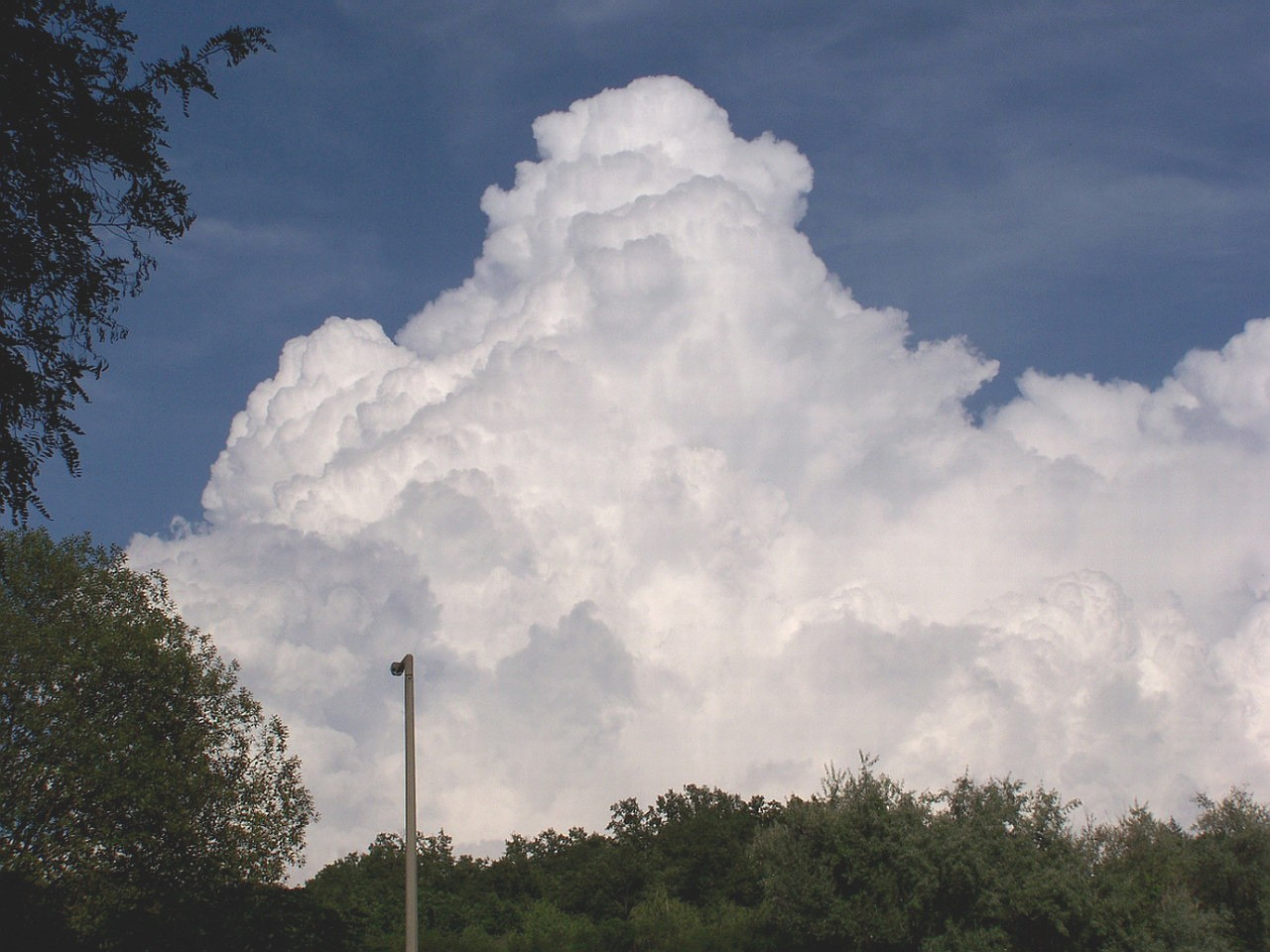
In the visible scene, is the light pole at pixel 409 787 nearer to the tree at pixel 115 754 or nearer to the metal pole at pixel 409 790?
the metal pole at pixel 409 790

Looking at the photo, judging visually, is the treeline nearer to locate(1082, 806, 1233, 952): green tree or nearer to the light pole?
locate(1082, 806, 1233, 952): green tree

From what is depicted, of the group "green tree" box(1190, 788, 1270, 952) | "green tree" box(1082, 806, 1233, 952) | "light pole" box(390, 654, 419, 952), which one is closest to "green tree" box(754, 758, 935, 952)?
"green tree" box(1082, 806, 1233, 952)

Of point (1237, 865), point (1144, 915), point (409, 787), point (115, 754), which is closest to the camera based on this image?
point (409, 787)

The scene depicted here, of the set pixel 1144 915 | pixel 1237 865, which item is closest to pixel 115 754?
pixel 1144 915

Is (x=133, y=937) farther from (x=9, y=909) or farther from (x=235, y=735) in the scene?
(x=235, y=735)

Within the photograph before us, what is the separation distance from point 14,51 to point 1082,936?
137 feet

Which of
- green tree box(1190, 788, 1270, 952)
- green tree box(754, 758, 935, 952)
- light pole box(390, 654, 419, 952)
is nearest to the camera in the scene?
light pole box(390, 654, 419, 952)

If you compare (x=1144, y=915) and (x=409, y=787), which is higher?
(x=409, y=787)

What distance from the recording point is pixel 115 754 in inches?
1344

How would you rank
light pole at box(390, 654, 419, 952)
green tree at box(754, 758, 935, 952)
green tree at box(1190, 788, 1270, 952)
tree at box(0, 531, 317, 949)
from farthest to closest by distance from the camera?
green tree at box(1190, 788, 1270, 952) < green tree at box(754, 758, 935, 952) < tree at box(0, 531, 317, 949) < light pole at box(390, 654, 419, 952)

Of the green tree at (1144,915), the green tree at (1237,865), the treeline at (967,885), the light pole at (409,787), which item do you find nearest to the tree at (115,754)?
the treeline at (967,885)

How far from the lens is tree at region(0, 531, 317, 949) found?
33.7m

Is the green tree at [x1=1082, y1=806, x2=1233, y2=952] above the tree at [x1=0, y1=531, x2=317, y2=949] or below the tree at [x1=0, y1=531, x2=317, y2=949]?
below

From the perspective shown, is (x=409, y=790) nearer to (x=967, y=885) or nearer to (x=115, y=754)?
(x=115, y=754)
